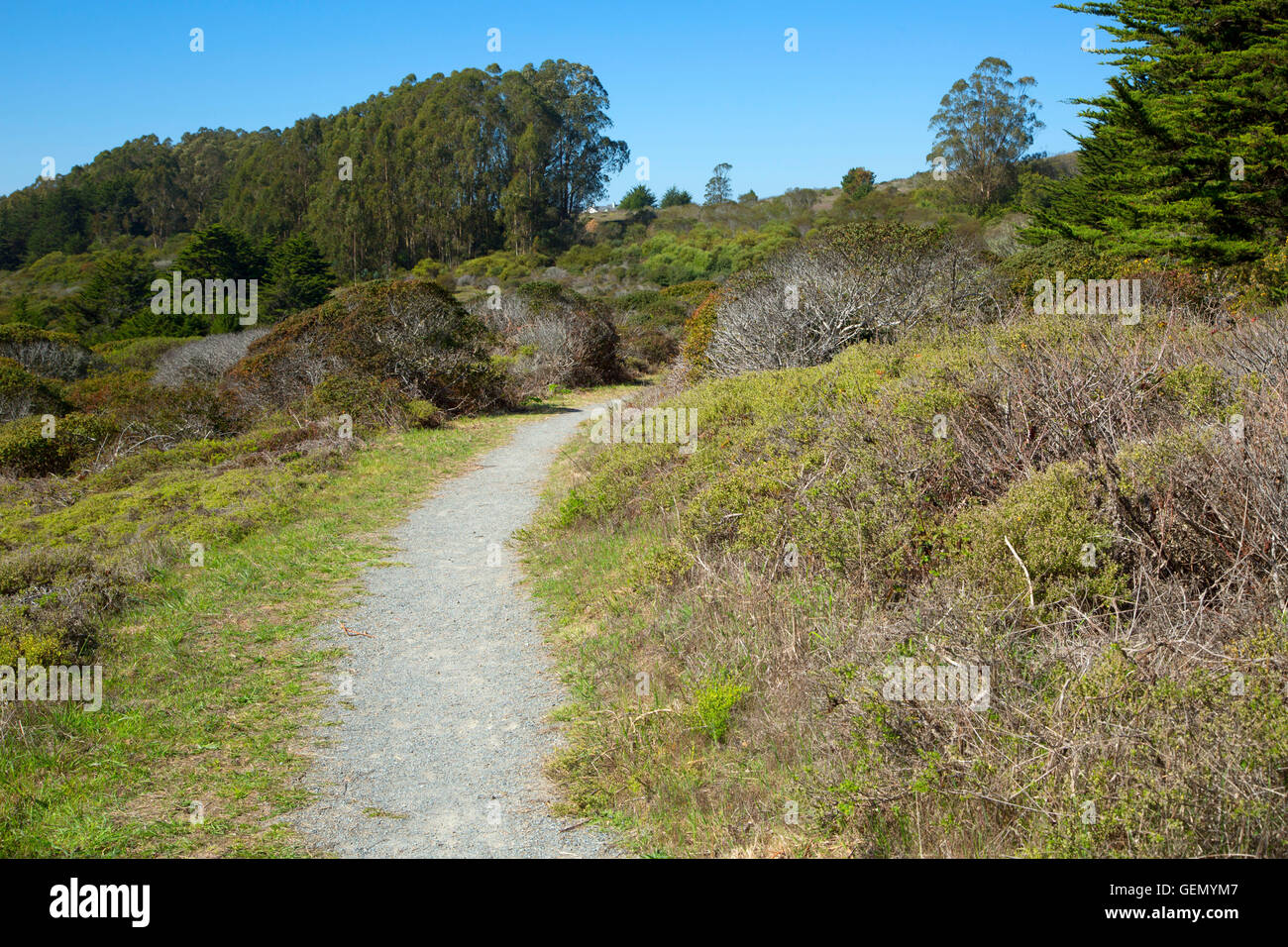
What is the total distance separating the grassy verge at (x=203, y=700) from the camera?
3.83 meters

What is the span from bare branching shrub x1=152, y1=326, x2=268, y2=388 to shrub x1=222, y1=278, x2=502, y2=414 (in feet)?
19.4

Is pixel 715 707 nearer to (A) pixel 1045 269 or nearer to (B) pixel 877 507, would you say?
(B) pixel 877 507

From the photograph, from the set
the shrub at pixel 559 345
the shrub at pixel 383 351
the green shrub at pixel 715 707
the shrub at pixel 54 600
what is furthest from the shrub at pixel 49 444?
the green shrub at pixel 715 707

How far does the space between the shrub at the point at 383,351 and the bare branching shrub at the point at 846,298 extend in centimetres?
560

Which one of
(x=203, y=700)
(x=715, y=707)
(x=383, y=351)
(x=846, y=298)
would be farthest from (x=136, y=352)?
(x=715, y=707)

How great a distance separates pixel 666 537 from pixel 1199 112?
53.8 feet

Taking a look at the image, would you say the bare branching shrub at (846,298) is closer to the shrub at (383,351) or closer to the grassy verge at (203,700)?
the shrub at (383,351)

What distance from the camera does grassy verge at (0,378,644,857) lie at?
3.83 m

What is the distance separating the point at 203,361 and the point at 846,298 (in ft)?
62.3

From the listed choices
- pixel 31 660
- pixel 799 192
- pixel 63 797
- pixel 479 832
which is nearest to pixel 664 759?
pixel 479 832

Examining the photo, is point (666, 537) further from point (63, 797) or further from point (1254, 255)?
point (1254, 255)

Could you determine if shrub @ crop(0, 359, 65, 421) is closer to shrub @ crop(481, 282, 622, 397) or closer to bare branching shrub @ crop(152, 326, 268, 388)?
bare branching shrub @ crop(152, 326, 268, 388)

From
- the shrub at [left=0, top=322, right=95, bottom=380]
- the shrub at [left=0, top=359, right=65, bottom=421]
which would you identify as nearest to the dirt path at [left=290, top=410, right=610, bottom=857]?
the shrub at [left=0, top=359, right=65, bottom=421]

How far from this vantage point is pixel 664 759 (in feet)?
13.7
